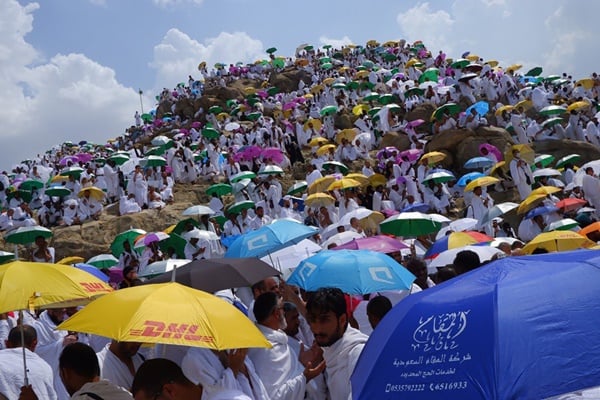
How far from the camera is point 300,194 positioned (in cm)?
1911

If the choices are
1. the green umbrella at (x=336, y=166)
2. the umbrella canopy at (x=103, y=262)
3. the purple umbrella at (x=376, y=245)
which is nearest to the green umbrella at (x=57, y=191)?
the umbrella canopy at (x=103, y=262)

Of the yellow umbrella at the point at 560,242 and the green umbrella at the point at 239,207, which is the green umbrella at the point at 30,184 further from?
the yellow umbrella at the point at 560,242

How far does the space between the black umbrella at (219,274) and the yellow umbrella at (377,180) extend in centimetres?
1327

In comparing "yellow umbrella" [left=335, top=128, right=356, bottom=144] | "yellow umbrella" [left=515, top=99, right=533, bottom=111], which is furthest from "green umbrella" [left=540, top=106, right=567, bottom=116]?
"yellow umbrella" [left=335, top=128, right=356, bottom=144]

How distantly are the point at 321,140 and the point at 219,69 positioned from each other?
78.5 ft

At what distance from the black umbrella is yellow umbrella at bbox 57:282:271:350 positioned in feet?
3.68

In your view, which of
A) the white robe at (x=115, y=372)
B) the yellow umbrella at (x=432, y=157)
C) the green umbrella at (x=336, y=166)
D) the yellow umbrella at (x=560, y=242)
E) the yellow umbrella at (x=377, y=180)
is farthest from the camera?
the green umbrella at (x=336, y=166)

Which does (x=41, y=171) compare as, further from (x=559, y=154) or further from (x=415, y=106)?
(x=559, y=154)

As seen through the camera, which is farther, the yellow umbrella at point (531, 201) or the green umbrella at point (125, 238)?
the green umbrella at point (125, 238)

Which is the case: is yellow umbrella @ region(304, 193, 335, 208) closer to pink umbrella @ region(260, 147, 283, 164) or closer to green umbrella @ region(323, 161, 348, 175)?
green umbrella @ region(323, 161, 348, 175)

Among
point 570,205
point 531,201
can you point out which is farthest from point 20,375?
point 570,205

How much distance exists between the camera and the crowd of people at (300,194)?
13.0 feet

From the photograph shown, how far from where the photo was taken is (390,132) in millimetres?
23719

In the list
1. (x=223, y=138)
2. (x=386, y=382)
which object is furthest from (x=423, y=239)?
(x=223, y=138)
